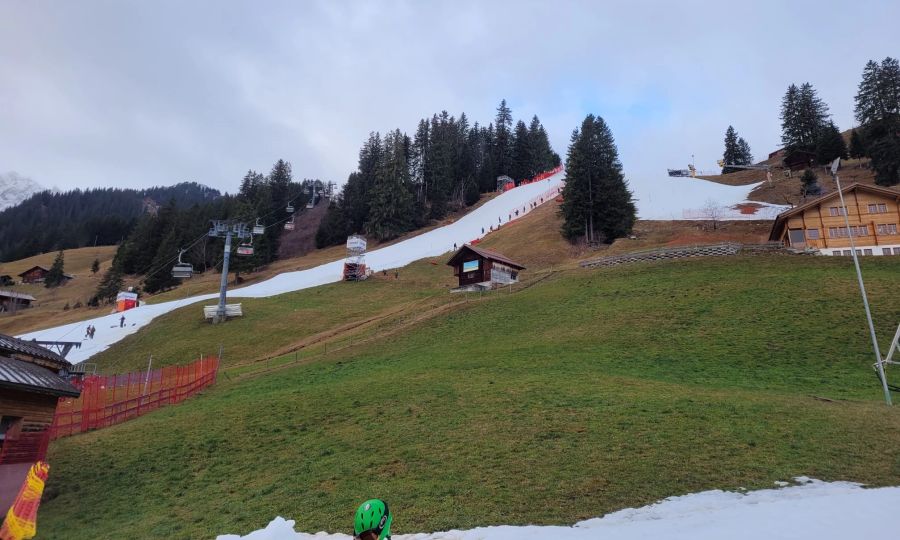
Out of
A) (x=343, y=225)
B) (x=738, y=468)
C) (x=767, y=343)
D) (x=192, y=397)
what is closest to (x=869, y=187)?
(x=767, y=343)

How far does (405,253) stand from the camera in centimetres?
8669

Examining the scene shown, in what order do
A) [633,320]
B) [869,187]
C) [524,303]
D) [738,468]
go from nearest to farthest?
[738,468] → [633,320] → [524,303] → [869,187]

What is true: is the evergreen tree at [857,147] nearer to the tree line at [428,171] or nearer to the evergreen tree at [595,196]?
the evergreen tree at [595,196]

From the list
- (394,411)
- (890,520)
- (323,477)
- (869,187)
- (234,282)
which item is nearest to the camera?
(890,520)

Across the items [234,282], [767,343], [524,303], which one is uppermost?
[234,282]

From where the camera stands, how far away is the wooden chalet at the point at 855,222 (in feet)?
155

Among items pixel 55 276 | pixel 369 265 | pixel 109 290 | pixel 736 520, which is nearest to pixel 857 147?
pixel 369 265

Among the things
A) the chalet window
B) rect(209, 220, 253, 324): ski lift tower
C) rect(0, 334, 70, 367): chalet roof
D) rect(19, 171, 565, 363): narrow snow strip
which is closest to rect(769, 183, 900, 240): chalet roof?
the chalet window

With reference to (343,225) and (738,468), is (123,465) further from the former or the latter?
(343,225)

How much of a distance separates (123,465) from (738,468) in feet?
61.6

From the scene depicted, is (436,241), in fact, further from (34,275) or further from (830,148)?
(34,275)

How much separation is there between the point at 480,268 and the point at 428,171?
76.3 meters

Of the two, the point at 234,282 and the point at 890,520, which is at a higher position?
the point at 234,282

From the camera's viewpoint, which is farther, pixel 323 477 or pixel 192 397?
pixel 192 397
